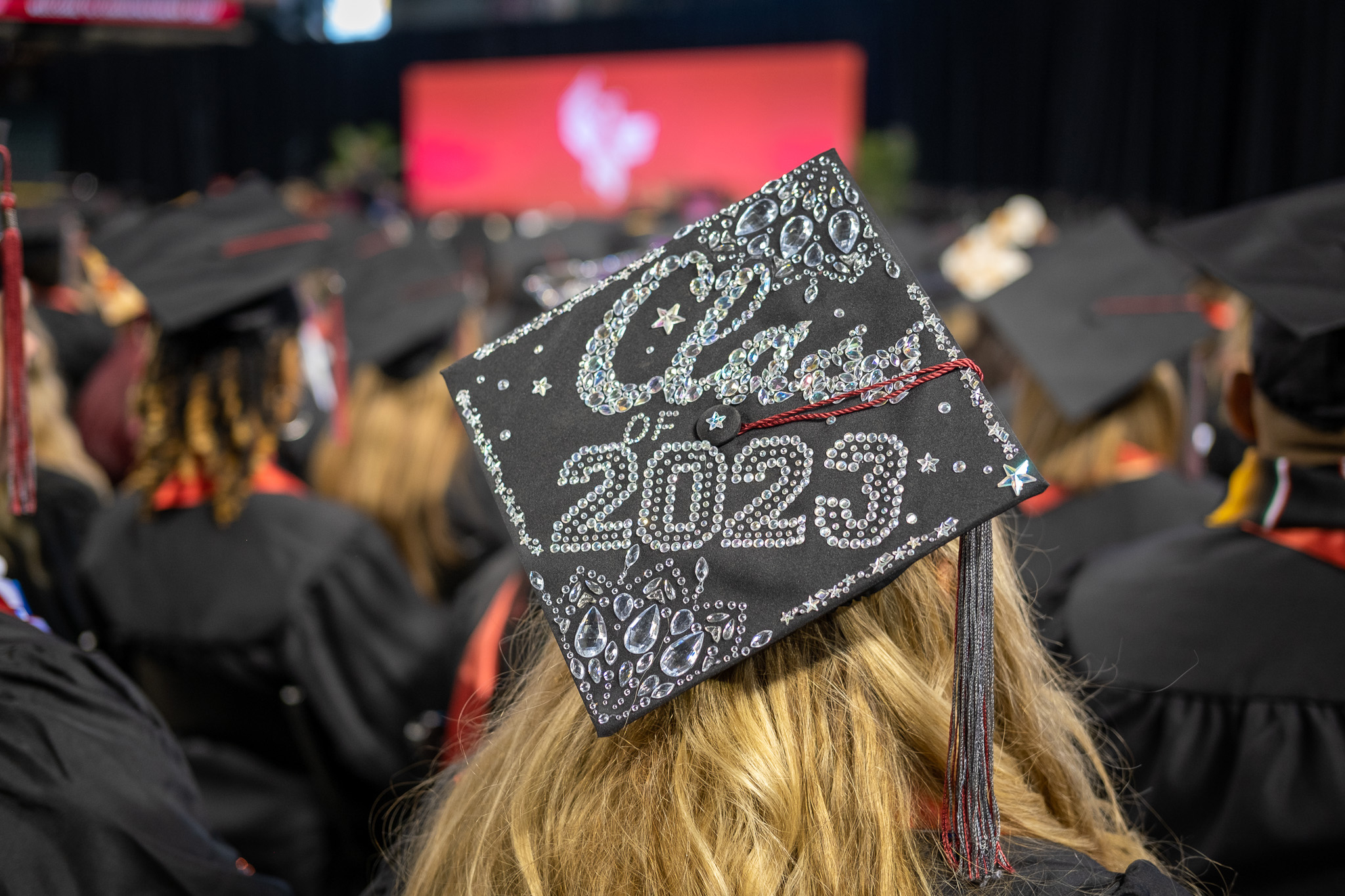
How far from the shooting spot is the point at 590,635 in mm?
798

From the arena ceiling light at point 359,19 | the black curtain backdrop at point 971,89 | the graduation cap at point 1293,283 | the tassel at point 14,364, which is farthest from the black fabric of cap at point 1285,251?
the arena ceiling light at point 359,19

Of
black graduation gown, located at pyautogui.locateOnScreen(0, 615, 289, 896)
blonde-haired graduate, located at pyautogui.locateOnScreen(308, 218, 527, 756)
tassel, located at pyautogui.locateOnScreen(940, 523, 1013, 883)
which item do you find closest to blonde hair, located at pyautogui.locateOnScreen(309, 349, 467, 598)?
blonde-haired graduate, located at pyautogui.locateOnScreen(308, 218, 527, 756)

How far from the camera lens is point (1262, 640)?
46.9 inches

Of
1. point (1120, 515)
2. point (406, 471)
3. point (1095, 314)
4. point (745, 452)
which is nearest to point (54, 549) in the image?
point (406, 471)

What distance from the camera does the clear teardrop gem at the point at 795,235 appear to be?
32.3 inches

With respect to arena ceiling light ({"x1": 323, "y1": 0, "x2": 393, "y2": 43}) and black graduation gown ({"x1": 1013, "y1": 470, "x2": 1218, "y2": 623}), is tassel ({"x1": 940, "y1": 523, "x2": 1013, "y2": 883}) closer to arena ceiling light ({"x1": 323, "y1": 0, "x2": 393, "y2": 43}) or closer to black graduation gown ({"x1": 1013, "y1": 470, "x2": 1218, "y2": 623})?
black graduation gown ({"x1": 1013, "y1": 470, "x2": 1218, "y2": 623})

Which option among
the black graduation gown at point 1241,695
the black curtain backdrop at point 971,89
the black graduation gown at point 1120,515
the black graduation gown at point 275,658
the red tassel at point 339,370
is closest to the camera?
the black graduation gown at point 1241,695

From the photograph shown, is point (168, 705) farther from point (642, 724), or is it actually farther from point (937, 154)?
point (937, 154)

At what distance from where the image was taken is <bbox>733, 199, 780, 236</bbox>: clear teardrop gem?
0.83 m

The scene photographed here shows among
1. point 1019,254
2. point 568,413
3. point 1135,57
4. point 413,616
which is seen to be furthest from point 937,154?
point 568,413

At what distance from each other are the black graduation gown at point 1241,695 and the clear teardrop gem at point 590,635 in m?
0.72

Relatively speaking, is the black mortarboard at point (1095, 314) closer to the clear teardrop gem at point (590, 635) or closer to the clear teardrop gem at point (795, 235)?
the clear teardrop gem at point (795, 235)

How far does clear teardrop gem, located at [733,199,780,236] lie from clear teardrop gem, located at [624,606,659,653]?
0.35 metres

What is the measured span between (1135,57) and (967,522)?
33.0 ft
